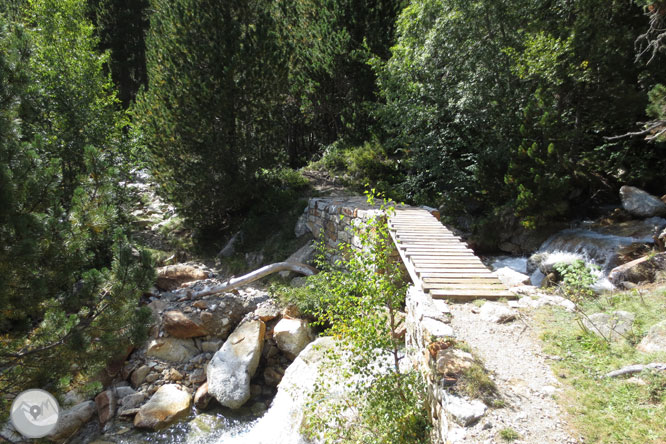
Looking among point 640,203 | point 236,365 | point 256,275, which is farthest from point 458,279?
point 640,203

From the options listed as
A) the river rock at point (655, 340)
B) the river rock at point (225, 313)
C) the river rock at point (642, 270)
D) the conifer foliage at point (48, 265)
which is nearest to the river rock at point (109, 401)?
the river rock at point (225, 313)

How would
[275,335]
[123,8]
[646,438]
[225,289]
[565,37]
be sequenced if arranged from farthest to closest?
1. [123,8]
2. [565,37]
3. [225,289]
4. [275,335]
5. [646,438]

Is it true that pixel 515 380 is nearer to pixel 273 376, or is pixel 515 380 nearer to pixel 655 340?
pixel 655 340

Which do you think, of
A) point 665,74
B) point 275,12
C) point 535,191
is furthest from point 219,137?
point 665,74

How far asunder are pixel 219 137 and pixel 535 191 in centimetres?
683

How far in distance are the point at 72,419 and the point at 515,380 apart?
17.5ft

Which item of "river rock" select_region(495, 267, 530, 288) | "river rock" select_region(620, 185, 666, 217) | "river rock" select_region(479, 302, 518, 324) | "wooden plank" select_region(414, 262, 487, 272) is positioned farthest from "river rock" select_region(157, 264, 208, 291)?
"river rock" select_region(620, 185, 666, 217)

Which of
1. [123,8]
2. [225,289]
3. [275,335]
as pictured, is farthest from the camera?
[123,8]

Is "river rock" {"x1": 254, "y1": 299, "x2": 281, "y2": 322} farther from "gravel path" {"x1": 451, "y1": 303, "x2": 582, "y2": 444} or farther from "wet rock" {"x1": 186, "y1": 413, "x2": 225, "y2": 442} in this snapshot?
"gravel path" {"x1": 451, "y1": 303, "x2": 582, "y2": 444}

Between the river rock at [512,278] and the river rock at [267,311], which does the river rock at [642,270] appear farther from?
the river rock at [267,311]

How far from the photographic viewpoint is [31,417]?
2807 millimetres

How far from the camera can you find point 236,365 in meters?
5.29

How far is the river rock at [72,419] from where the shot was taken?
4.51 metres

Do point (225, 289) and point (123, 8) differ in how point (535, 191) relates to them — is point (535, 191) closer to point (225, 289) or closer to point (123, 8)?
point (225, 289)
